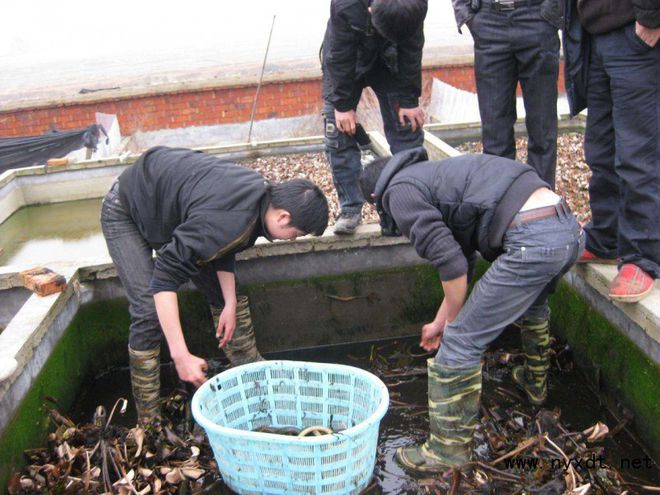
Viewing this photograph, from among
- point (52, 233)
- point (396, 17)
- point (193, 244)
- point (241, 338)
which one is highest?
point (396, 17)

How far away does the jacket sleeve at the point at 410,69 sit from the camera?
3.86 metres

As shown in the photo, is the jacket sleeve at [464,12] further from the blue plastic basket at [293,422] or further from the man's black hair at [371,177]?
the blue plastic basket at [293,422]

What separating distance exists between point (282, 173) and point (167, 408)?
381 cm

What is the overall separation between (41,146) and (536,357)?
7.71 metres

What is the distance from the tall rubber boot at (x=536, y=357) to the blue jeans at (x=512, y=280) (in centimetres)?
61

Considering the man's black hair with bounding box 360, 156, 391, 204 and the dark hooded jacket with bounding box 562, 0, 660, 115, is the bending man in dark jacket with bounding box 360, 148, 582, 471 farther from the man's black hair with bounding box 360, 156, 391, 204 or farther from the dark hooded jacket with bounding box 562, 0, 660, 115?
the dark hooded jacket with bounding box 562, 0, 660, 115

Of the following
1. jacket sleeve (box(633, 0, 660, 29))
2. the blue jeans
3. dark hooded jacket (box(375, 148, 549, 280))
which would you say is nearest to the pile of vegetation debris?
Answer: the blue jeans

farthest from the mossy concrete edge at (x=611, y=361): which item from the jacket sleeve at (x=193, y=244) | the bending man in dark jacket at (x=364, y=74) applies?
the jacket sleeve at (x=193, y=244)

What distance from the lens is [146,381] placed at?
11.1ft

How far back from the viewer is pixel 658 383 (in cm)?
293

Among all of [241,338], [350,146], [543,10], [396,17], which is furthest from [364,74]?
[241,338]

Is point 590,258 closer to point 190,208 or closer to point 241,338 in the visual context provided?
point 241,338

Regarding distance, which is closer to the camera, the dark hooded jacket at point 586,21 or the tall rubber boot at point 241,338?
the dark hooded jacket at point 586,21

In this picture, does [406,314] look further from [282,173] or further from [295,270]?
[282,173]
